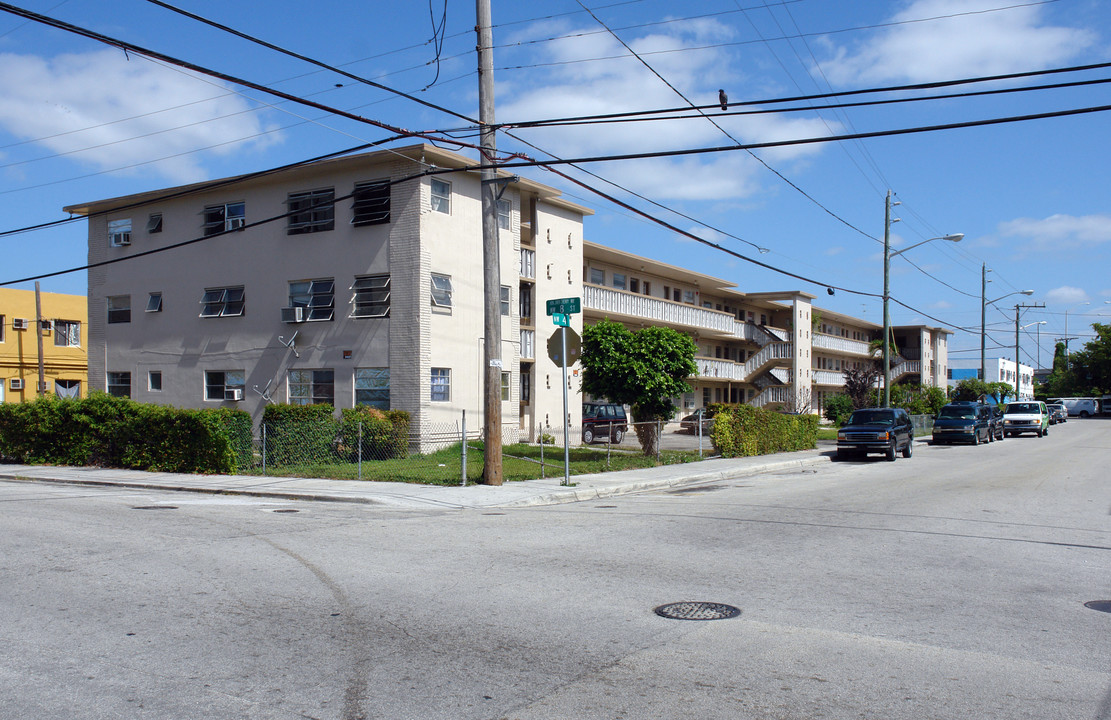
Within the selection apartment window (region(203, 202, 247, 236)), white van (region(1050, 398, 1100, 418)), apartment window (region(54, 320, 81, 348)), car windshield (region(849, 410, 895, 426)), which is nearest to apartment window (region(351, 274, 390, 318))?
apartment window (region(203, 202, 247, 236))

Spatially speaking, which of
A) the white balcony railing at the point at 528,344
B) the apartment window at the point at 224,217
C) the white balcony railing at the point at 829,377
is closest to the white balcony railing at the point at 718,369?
the white balcony railing at the point at 829,377

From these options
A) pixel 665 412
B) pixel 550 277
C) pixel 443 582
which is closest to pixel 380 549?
pixel 443 582

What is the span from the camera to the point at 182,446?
21641 mm

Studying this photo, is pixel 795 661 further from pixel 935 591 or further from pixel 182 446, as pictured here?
pixel 182 446

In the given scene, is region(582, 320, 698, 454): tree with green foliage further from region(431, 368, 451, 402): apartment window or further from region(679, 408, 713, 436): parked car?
region(679, 408, 713, 436): parked car

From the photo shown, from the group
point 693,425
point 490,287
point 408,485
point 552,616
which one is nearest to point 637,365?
point 490,287

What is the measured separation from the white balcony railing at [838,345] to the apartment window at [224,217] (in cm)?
4021

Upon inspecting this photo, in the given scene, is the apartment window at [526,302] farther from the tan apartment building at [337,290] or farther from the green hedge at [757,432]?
the green hedge at [757,432]

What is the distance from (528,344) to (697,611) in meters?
24.4

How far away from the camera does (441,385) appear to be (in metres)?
26.5

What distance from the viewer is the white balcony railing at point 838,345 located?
5909 centimetres

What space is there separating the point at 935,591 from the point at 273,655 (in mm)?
5729

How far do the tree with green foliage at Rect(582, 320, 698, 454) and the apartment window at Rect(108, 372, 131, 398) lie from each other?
58.1 ft

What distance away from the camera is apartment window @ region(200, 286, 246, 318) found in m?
28.9
